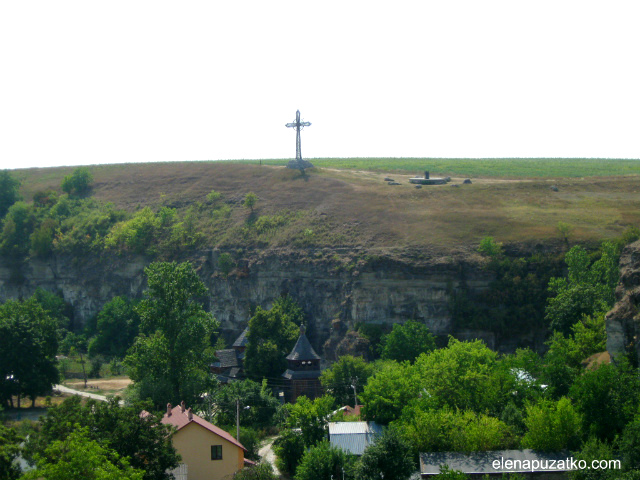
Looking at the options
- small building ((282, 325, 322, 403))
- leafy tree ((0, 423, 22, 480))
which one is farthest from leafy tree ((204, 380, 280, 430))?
leafy tree ((0, 423, 22, 480))

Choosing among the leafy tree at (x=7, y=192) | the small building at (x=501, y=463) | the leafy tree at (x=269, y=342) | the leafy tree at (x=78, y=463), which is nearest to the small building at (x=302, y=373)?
the leafy tree at (x=269, y=342)

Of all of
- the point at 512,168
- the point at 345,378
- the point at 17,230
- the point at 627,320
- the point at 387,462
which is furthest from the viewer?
the point at 512,168

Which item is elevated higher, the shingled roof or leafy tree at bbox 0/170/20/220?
leafy tree at bbox 0/170/20/220

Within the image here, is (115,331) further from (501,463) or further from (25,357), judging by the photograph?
(501,463)

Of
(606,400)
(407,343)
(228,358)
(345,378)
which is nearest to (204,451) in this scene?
(345,378)

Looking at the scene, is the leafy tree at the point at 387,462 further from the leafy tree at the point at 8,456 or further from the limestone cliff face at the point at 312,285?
the limestone cliff face at the point at 312,285

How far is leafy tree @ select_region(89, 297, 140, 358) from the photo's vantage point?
84.3 m

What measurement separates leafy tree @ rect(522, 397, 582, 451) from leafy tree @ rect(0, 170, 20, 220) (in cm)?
9635

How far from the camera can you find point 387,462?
36.5 metres

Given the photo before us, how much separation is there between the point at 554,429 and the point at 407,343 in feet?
81.3

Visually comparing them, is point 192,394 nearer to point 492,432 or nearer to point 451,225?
point 492,432

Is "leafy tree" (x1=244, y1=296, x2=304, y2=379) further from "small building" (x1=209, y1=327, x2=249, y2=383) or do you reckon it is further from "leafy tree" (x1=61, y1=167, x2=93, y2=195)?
"leafy tree" (x1=61, y1=167, x2=93, y2=195)

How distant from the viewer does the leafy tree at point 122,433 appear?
115ft

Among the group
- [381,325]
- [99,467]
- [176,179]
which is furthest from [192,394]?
[176,179]
